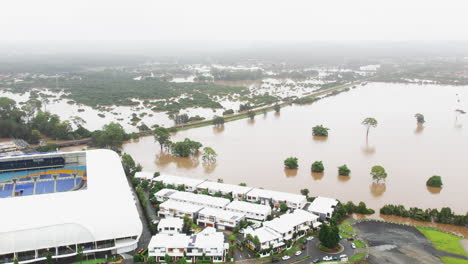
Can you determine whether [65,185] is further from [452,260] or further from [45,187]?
[452,260]

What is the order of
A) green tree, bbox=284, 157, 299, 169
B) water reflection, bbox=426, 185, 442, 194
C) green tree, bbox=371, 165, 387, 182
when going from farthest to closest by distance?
green tree, bbox=284, 157, 299, 169 → green tree, bbox=371, 165, 387, 182 → water reflection, bbox=426, 185, 442, 194

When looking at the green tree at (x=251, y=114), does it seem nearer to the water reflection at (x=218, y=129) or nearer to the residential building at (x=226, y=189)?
the water reflection at (x=218, y=129)

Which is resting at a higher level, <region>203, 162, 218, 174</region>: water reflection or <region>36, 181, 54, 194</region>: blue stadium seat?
<region>36, 181, 54, 194</region>: blue stadium seat

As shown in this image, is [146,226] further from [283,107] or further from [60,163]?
[283,107]

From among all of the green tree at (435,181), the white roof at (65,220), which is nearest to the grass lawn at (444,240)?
the green tree at (435,181)

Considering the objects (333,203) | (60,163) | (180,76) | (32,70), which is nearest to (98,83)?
(180,76)

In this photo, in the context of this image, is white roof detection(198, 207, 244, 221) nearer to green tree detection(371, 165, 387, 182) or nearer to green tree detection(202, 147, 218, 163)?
green tree detection(202, 147, 218, 163)

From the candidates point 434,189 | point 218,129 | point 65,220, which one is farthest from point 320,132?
point 65,220

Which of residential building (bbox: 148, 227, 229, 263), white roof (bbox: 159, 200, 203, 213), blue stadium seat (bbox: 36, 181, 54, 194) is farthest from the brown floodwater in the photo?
residential building (bbox: 148, 227, 229, 263)
